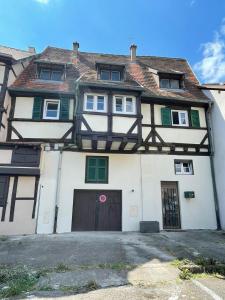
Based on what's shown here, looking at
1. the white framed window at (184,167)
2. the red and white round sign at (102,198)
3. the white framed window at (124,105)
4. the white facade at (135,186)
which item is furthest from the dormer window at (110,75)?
the red and white round sign at (102,198)

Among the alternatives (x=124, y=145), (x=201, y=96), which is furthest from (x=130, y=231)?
(x=201, y=96)

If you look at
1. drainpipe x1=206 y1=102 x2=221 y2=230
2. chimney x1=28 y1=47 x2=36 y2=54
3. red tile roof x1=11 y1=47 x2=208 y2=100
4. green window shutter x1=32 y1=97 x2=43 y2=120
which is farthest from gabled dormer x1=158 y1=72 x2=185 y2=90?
chimney x1=28 y1=47 x2=36 y2=54

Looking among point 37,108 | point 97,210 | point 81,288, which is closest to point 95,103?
point 37,108

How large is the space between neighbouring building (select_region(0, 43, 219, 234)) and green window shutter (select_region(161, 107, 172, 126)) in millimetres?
64

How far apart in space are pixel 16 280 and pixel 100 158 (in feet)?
25.9

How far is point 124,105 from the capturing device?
11.9 m

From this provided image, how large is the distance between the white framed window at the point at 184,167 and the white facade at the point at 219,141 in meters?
1.39

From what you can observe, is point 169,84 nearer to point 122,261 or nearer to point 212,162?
point 212,162

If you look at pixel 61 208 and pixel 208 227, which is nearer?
pixel 61 208

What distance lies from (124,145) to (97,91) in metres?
3.16

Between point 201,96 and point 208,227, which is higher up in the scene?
point 201,96

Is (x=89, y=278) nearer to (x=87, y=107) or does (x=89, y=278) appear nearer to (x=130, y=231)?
(x=130, y=231)

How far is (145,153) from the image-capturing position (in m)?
12.5

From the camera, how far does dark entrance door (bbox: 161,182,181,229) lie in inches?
471
